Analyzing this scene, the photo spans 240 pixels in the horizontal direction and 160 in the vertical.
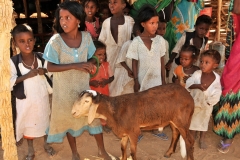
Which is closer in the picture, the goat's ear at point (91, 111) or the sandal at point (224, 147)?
the goat's ear at point (91, 111)

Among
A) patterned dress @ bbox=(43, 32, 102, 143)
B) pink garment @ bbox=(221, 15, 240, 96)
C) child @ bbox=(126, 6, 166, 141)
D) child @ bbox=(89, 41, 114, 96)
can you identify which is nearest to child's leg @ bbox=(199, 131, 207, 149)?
pink garment @ bbox=(221, 15, 240, 96)

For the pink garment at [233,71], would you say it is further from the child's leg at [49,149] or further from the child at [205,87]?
the child's leg at [49,149]

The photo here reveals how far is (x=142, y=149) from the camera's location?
3898 millimetres

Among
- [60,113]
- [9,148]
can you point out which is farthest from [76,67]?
[9,148]

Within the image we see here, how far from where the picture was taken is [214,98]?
366 cm

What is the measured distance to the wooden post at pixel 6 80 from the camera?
2.65 metres

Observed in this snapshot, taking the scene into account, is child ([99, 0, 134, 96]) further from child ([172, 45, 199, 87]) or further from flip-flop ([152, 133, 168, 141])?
flip-flop ([152, 133, 168, 141])

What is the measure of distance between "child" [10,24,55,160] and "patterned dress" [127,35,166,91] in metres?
1.07

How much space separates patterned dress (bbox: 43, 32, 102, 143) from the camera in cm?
301

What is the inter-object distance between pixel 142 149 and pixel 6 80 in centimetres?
191

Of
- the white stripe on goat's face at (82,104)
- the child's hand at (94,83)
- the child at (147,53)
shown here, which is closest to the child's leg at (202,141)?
the child at (147,53)

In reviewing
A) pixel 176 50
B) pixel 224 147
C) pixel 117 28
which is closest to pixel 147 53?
pixel 117 28

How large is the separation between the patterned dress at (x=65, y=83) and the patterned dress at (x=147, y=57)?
2.20ft

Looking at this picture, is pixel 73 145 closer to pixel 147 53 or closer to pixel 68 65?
pixel 68 65
